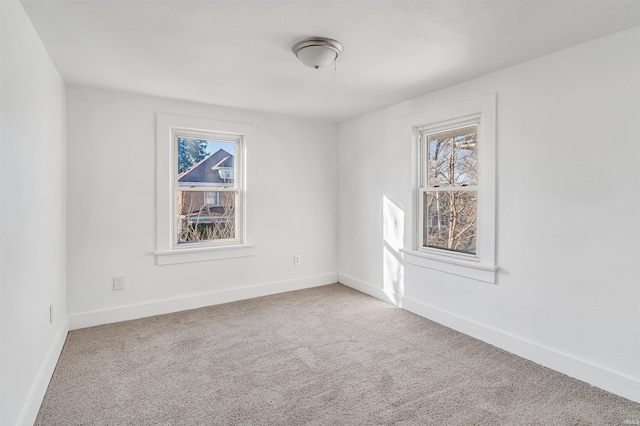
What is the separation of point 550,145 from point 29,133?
3.40 meters

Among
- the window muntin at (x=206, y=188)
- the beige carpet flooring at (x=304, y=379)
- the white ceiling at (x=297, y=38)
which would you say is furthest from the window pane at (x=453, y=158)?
the window muntin at (x=206, y=188)

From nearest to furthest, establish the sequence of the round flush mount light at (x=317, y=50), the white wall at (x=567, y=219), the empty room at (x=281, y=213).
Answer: the empty room at (x=281, y=213), the white wall at (x=567, y=219), the round flush mount light at (x=317, y=50)

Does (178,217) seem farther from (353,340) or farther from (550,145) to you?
(550,145)

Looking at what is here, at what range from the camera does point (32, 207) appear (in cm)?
204

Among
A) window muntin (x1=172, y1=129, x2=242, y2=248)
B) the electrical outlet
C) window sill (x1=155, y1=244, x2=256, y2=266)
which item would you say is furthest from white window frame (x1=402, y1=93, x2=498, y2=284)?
the electrical outlet

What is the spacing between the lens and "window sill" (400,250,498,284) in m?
2.93

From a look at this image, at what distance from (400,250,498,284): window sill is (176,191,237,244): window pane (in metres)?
2.08

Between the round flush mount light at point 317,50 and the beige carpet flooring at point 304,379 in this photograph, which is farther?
the round flush mount light at point 317,50

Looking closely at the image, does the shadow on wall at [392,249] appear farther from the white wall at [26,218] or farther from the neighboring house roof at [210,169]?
the white wall at [26,218]

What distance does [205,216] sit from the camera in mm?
4027

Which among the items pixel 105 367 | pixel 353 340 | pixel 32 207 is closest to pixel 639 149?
pixel 353 340

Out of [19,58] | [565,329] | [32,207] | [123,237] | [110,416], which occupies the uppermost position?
[19,58]

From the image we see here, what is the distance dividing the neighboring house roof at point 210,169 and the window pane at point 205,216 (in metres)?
0.15

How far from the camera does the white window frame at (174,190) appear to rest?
11.9 feet
